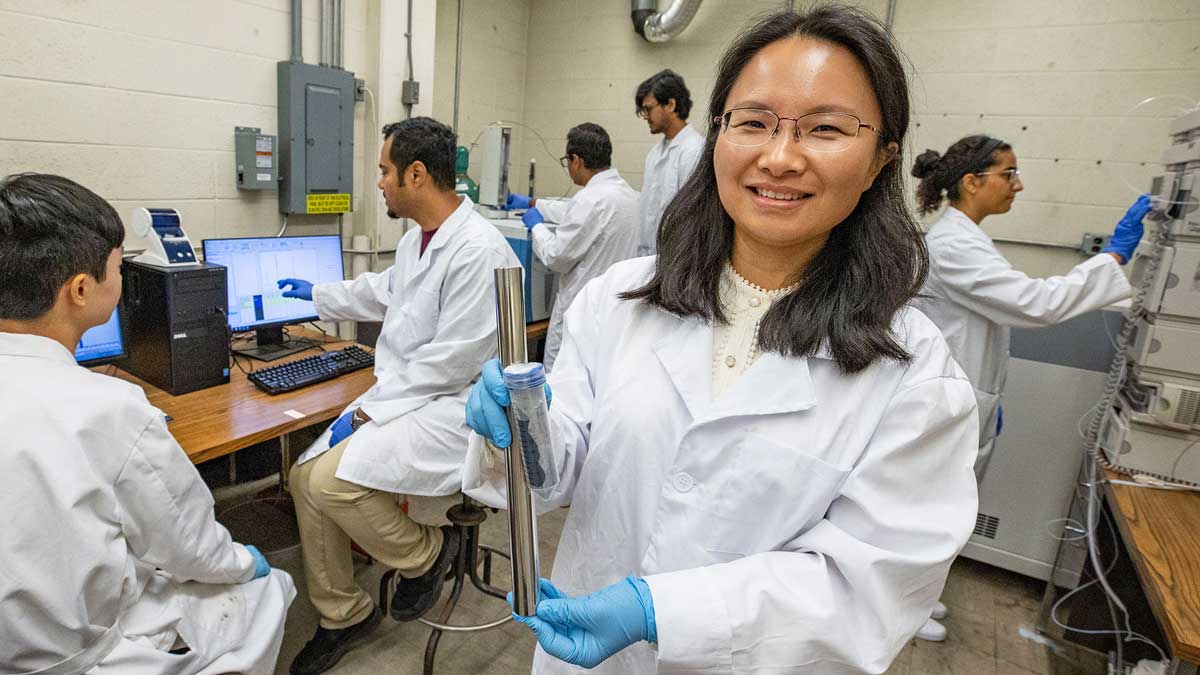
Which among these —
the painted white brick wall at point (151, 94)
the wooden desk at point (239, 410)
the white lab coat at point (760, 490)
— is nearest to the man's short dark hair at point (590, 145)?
the painted white brick wall at point (151, 94)

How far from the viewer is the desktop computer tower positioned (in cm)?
164

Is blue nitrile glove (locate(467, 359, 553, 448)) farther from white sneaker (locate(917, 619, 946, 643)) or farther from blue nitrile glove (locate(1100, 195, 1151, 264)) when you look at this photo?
blue nitrile glove (locate(1100, 195, 1151, 264))

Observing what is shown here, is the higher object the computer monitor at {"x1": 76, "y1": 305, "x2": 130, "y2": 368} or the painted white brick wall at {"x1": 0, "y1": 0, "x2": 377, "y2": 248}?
the painted white brick wall at {"x1": 0, "y1": 0, "x2": 377, "y2": 248}

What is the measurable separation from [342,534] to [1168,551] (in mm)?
1892

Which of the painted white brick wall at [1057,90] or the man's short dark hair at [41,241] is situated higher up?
the painted white brick wall at [1057,90]

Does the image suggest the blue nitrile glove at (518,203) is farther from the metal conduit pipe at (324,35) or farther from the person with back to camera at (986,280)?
the person with back to camera at (986,280)

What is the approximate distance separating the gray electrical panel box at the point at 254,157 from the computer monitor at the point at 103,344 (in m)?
0.80

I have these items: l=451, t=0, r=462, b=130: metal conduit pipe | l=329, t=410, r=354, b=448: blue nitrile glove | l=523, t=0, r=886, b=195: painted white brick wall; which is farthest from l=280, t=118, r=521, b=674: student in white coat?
l=523, t=0, r=886, b=195: painted white brick wall

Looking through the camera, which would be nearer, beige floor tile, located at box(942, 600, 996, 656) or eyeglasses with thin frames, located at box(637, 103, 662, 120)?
beige floor tile, located at box(942, 600, 996, 656)

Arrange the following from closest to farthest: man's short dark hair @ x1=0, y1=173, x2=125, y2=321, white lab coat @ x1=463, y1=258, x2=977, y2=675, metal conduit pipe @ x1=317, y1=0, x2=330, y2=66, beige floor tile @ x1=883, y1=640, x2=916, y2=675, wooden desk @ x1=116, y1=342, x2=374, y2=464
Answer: white lab coat @ x1=463, y1=258, x2=977, y2=675 < man's short dark hair @ x1=0, y1=173, x2=125, y2=321 < wooden desk @ x1=116, y1=342, x2=374, y2=464 < beige floor tile @ x1=883, y1=640, x2=916, y2=675 < metal conduit pipe @ x1=317, y1=0, x2=330, y2=66

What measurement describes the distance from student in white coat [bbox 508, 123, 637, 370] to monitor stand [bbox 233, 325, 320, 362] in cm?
102

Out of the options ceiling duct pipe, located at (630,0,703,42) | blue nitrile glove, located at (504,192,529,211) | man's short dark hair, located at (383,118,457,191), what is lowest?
blue nitrile glove, located at (504,192,529,211)

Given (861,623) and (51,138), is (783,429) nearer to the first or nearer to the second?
(861,623)

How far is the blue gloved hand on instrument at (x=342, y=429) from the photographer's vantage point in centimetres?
175
